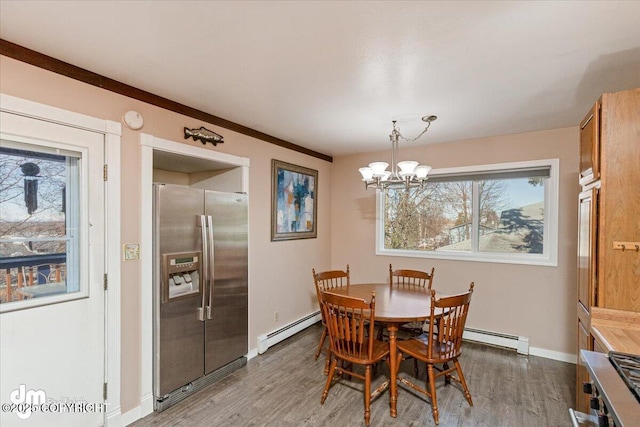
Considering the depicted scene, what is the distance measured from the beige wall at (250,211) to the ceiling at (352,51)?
0.18 meters

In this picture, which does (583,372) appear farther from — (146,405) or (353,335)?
(146,405)

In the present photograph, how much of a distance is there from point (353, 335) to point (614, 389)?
143 centimetres

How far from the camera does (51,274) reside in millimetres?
1901

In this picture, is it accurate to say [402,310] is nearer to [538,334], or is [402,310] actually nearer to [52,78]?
[538,334]

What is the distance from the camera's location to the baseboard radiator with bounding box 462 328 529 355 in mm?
3330

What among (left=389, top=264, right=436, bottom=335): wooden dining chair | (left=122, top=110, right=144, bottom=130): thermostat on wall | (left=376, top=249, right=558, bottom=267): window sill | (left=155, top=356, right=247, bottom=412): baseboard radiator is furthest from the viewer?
(left=376, top=249, right=558, bottom=267): window sill

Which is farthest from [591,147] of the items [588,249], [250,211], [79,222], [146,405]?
[146,405]

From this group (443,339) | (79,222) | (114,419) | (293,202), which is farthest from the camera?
(293,202)

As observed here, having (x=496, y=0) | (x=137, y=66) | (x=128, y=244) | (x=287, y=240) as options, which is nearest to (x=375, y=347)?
(x=287, y=240)

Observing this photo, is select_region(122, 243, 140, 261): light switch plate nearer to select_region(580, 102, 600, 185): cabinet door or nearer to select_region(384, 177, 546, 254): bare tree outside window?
select_region(384, 177, 546, 254): bare tree outside window

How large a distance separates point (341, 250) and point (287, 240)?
1.10 metres

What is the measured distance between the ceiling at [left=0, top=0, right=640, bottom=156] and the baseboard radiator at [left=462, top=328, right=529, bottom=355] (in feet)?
7.76

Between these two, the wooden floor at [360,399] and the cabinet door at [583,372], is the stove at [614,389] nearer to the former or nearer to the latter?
the cabinet door at [583,372]

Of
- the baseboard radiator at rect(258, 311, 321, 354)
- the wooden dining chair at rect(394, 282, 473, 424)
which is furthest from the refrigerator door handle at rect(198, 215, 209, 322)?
the wooden dining chair at rect(394, 282, 473, 424)
